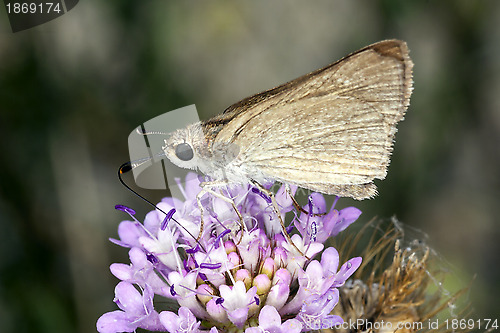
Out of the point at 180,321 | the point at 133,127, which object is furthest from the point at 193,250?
the point at 133,127

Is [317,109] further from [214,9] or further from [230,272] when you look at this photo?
[214,9]

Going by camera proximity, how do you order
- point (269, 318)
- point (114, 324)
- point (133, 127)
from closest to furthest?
point (269, 318)
point (114, 324)
point (133, 127)

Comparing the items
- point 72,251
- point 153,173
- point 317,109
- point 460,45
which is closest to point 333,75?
point 317,109

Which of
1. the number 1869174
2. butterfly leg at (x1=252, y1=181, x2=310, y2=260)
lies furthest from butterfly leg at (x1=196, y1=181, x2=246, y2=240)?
the number 1869174

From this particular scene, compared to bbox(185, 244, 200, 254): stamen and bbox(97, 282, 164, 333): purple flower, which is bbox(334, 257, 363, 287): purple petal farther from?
bbox(97, 282, 164, 333): purple flower

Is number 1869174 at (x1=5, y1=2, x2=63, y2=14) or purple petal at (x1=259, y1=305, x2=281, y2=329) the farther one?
number 1869174 at (x1=5, y1=2, x2=63, y2=14)

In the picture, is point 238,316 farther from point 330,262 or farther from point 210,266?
point 330,262
